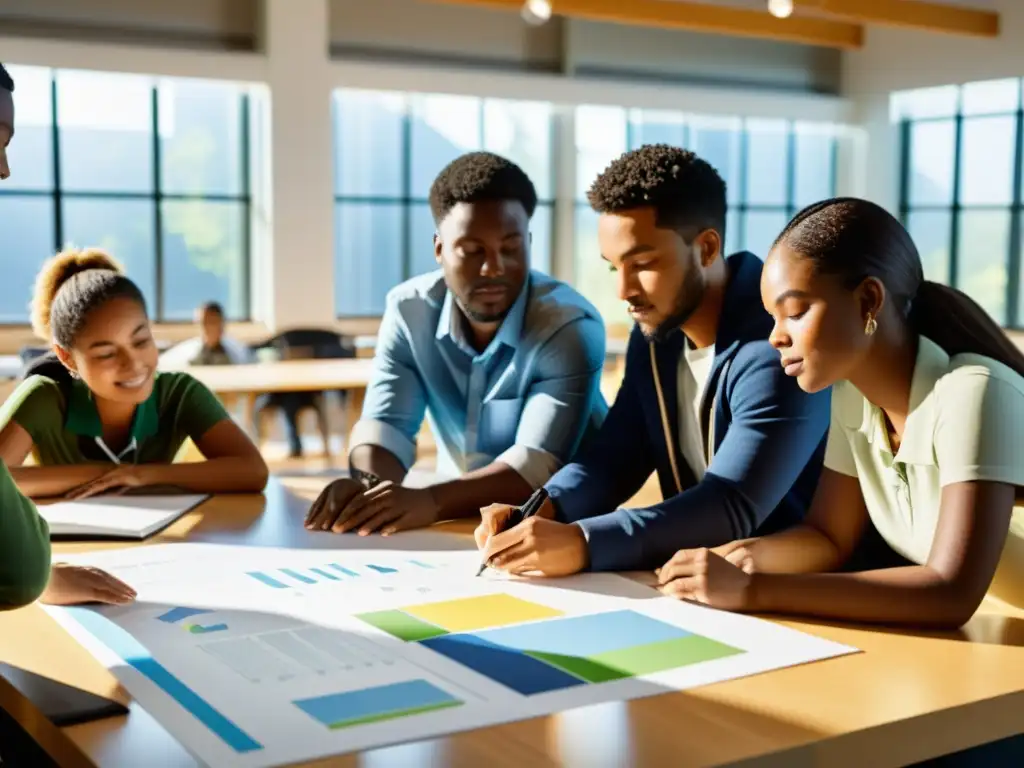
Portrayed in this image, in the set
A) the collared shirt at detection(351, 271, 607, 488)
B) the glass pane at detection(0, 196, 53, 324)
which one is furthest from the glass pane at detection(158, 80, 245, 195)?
the collared shirt at detection(351, 271, 607, 488)

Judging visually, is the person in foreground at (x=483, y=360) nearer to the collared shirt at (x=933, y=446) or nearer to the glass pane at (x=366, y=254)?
the collared shirt at (x=933, y=446)

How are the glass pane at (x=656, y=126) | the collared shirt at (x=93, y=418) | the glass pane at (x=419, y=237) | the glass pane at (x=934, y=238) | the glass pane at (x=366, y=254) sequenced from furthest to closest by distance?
the glass pane at (x=934, y=238)
the glass pane at (x=656, y=126)
the glass pane at (x=419, y=237)
the glass pane at (x=366, y=254)
the collared shirt at (x=93, y=418)

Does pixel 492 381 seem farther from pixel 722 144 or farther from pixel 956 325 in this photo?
pixel 722 144

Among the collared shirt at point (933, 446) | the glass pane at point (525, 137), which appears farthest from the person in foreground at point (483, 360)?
the glass pane at point (525, 137)

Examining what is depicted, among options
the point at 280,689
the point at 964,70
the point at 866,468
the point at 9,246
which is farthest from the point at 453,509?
the point at 964,70

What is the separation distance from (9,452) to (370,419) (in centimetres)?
73

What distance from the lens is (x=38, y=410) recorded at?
245 cm

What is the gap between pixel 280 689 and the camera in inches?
49.2

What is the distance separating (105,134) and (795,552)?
31.4 ft

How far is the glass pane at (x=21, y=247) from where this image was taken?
32.3 feet

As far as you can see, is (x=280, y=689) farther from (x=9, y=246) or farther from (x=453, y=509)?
(x=9, y=246)

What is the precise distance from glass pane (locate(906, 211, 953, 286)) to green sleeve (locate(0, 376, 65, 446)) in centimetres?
1111

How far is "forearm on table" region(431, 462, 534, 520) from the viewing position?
2223mm

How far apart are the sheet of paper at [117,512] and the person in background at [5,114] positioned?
826 millimetres
